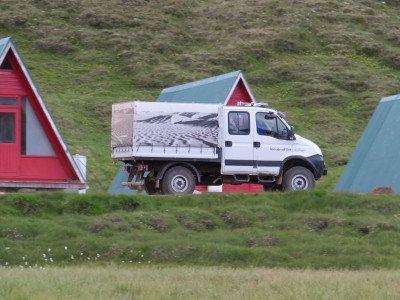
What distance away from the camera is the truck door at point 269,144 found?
29.7 meters

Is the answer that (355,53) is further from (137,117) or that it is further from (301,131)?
(137,117)

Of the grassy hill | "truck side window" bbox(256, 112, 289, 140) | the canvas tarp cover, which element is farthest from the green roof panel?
the grassy hill

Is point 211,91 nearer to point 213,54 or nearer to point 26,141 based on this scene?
point 26,141

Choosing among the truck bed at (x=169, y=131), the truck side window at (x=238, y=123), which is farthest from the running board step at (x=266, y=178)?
the truck bed at (x=169, y=131)

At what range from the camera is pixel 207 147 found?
96.6ft

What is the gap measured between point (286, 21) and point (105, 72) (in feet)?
54.7

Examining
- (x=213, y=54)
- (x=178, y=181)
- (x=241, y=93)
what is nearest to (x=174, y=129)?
(x=178, y=181)

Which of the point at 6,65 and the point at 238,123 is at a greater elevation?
the point at 6,65

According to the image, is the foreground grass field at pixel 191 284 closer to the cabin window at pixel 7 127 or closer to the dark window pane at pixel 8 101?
the cabin window at pixel 7 127

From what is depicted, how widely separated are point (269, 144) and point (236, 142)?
888 millimetres

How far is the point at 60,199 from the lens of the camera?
87.8ft

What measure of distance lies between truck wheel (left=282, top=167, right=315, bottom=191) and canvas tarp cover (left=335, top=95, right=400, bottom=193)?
271 centimetres

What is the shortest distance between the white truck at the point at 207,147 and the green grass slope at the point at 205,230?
178cm

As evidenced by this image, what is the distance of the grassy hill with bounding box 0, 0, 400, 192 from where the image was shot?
58.8 metres
